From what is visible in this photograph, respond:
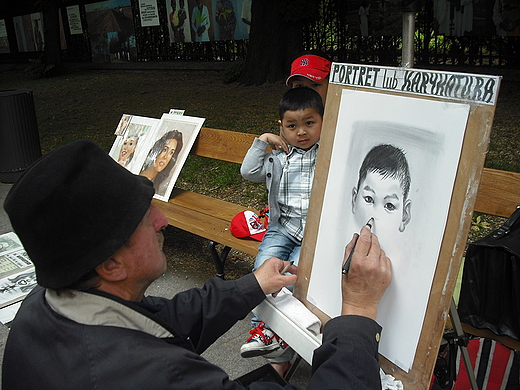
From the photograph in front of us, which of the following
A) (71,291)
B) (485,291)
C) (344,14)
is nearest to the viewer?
(71,291)

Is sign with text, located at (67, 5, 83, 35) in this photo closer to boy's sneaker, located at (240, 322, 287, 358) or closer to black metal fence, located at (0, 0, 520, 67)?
black metal fence, located at (0, 0, 520, 67)

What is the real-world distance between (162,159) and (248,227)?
1336mm

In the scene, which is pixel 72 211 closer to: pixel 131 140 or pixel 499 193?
pixel 499 193

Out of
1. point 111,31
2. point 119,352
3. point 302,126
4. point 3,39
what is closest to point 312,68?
point 302,126

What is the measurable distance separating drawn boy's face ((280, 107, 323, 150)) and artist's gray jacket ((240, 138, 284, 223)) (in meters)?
0.14

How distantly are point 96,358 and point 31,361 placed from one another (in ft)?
0.64

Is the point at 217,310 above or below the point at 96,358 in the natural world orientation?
below

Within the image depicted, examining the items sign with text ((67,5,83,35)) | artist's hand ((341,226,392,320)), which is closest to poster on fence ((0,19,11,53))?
sign with text ((67,5,83,35))

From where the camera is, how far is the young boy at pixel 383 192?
1.54 meters

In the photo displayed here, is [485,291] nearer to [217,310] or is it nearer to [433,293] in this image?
[433,293]

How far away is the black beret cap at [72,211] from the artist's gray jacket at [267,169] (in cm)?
143

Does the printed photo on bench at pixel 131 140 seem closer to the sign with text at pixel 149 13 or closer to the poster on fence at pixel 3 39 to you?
the sign with text at pixel 149 13

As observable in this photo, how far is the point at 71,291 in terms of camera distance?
50.4 inches

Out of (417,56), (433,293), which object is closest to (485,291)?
(433,293)
